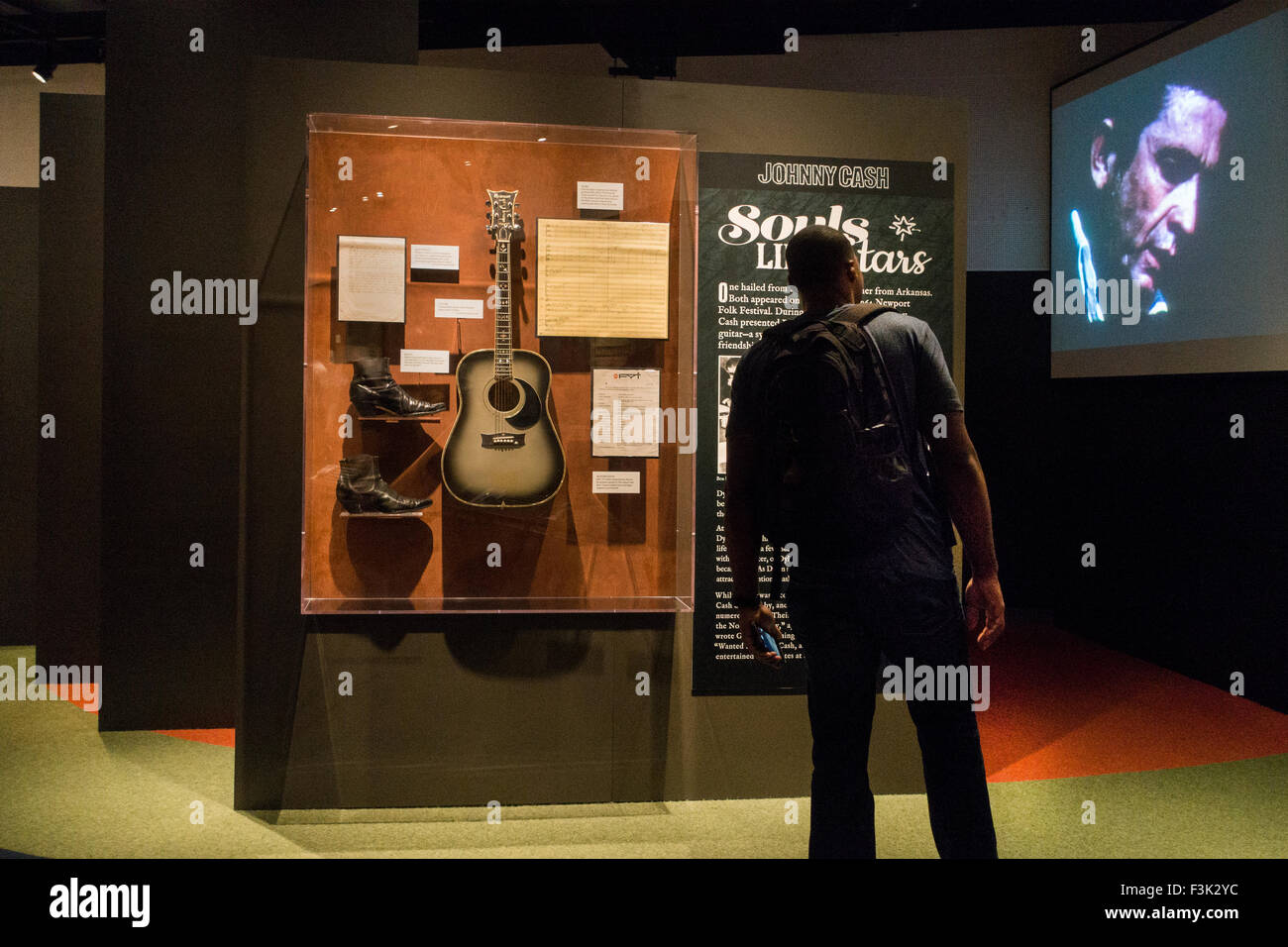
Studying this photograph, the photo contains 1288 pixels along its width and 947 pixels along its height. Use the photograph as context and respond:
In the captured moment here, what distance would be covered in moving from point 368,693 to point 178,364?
1.94m

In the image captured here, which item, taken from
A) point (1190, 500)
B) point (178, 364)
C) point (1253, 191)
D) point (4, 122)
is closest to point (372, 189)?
point (178, 364)

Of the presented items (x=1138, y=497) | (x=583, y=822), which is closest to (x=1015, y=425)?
(x=1138, y=497)

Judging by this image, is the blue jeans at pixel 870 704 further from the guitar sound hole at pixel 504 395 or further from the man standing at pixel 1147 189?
the man standing at pixel 1147 189

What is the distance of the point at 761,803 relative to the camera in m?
3.56

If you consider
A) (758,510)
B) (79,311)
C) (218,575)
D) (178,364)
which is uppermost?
(79,311)

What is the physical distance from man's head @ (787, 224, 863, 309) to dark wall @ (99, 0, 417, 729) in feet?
9.58

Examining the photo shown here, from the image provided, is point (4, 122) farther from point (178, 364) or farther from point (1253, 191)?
point (1253, 191)

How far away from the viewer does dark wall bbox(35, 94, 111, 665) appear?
16.2 feet

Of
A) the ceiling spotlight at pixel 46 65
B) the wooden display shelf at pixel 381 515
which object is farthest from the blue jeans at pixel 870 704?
the ceiling spotlight at pixel 46 65

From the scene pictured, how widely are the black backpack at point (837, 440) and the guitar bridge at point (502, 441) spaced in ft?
4.67

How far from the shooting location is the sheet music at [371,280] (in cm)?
340

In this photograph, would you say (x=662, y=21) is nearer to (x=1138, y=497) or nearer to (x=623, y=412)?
(x=623, y=412)

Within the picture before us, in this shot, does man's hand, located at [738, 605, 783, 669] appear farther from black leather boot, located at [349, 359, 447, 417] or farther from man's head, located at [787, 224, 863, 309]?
black leather boot, located at [349, 359, 447, 417]

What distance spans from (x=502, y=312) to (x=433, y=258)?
0.99ft
